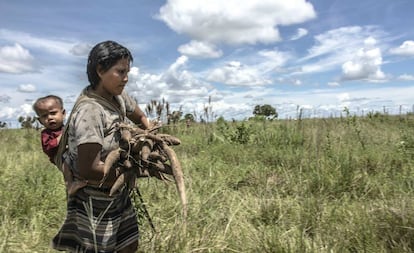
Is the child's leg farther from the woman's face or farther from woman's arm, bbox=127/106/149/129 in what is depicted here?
woman's arm, bbox=127/106/149/129

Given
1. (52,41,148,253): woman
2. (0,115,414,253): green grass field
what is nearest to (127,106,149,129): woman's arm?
(52,41,148,253): woman

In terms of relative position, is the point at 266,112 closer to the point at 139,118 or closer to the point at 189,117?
the point at 189,117

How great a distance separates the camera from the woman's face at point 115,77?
6.69 ft

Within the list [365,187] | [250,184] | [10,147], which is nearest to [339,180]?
[365,187]

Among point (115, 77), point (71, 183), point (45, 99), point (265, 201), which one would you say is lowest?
point (265, 201)

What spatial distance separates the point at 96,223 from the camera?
82.0 inches

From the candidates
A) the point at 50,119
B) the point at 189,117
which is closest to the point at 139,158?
the point at 50,119

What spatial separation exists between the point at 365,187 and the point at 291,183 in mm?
775

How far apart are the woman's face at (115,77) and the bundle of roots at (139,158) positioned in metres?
0.19

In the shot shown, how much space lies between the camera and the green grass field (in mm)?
2861

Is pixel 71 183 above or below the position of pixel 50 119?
below

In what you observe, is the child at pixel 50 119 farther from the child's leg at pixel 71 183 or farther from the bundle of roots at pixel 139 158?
the bundle of roots at pixel 139 158

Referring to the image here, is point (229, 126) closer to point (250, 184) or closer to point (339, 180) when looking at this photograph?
point (250, 184)

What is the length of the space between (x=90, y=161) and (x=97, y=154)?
45 millimetres
